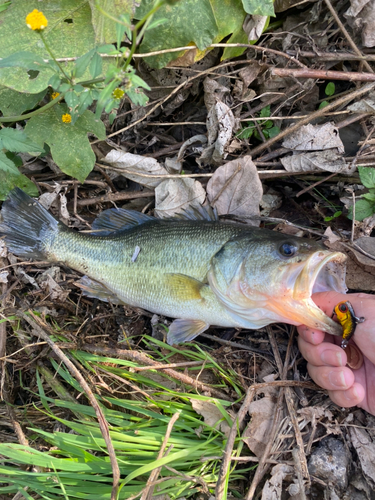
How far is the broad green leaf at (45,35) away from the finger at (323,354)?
266cm

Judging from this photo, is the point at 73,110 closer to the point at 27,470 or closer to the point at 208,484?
the point at 27,470

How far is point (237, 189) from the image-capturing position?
307 cm

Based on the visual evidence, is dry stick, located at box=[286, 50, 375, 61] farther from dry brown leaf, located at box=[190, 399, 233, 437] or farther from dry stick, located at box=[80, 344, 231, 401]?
dry brown leaf, located at box=[190, 399, 233, 437]

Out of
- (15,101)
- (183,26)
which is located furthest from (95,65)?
(15,101)

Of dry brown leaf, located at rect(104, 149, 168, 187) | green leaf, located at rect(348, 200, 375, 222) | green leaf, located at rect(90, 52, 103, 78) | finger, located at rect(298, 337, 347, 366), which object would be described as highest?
green leaf, located at rect(90, 52, 103, 78)

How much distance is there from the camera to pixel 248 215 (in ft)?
10.2

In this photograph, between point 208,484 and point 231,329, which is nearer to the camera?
point 208,484

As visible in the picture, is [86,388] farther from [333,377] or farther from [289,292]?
[333,377]

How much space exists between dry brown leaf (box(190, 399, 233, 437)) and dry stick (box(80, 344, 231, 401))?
0.33 feet

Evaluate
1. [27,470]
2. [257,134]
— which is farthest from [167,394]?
[257,134]

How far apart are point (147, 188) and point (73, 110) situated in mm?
1058

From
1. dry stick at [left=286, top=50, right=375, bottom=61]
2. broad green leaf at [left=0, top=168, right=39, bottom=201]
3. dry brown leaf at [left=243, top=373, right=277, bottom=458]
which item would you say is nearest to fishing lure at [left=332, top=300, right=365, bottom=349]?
Answer: dry brown leaf at [left=243, top=373, right=277, bottom=458]

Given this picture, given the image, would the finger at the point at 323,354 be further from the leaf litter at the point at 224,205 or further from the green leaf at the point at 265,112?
the green leaf at the point at 265,112

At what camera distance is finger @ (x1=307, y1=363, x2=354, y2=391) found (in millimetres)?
2436
